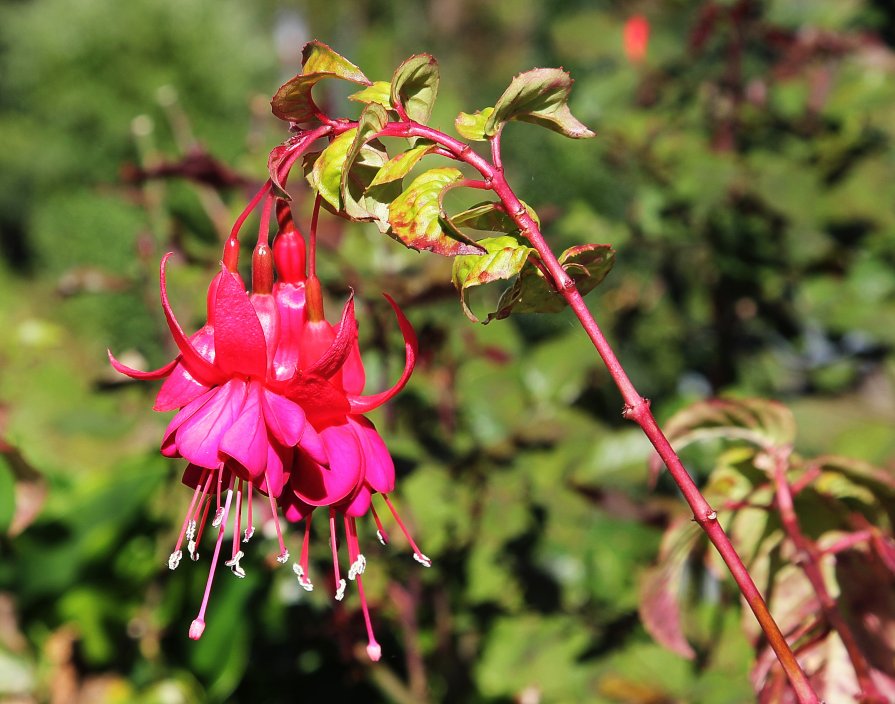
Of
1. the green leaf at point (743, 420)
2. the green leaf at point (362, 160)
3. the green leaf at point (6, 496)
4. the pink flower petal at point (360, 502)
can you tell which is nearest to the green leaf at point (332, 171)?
the green leaf at point (362, 160)

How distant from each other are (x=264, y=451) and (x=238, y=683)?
627mm

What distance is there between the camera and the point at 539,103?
0.34 metres

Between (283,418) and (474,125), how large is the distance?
0.13m

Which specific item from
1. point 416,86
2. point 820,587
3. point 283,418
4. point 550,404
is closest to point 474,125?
point 416,86

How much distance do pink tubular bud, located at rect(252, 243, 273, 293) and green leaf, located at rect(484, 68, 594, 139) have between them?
0.10 metres

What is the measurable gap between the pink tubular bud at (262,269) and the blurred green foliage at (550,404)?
0.26 metres

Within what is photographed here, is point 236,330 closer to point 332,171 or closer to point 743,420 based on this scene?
point 332,171

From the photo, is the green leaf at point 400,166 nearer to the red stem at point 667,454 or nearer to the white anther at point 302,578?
the red stem at point 667,454

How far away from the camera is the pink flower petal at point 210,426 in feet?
1.05

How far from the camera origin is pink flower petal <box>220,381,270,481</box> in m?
0.31

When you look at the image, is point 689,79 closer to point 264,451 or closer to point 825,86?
point 825,86

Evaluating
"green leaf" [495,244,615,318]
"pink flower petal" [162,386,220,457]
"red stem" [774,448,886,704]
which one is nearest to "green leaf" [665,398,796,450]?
"red stem" [774,448,886,704]

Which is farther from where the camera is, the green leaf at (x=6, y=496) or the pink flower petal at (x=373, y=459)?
the green leaf at (x=6, y=496)

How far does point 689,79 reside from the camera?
112cm
